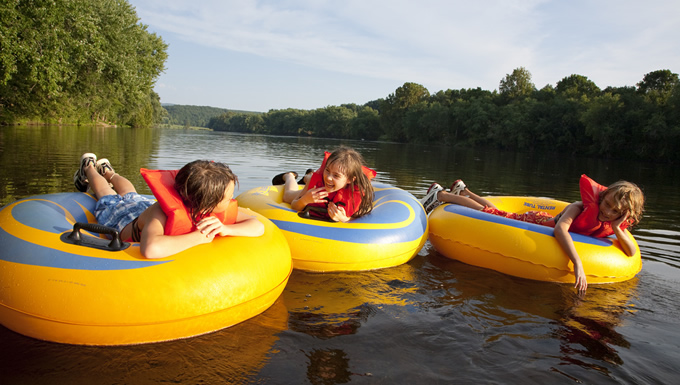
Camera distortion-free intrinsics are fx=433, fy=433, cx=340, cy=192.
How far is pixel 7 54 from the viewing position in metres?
18.9

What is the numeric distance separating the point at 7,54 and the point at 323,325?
22.5 metres

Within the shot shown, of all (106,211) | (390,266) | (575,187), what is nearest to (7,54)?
(106,211)

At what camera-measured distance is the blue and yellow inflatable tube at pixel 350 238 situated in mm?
4094

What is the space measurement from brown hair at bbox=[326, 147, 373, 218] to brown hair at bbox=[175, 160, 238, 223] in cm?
153

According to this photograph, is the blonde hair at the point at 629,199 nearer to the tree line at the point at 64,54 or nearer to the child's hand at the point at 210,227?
the child's hand at the point at 210,227

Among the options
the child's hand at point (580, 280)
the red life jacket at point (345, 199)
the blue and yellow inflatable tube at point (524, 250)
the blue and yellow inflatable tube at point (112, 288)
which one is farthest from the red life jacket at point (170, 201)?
the child's hand at point (580, 280)

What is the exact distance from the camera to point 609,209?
4.15 metres

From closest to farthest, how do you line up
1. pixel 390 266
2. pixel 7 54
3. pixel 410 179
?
pixel 390 266
pixel 410 179
pixel 7 54

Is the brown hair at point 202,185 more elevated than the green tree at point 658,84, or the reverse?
the green tree at point 658,84

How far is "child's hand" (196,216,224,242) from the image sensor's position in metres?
2.85

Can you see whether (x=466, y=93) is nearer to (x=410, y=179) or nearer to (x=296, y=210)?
(x=410, y=179)

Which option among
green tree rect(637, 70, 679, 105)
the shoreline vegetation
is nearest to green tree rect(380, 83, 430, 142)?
the shoreline vegetation

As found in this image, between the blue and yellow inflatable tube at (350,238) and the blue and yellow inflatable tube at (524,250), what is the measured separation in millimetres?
435

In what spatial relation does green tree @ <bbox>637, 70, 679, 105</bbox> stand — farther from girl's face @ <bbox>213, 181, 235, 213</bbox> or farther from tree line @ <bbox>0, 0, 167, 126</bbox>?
girl's face @ <bbox>213, 181, 235, 213</bbox>
